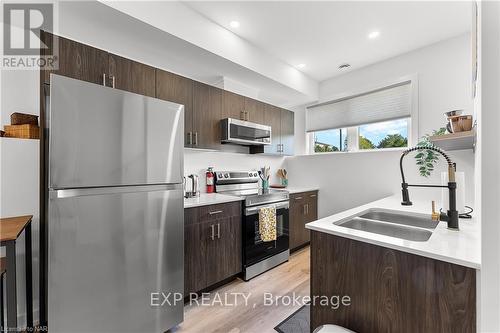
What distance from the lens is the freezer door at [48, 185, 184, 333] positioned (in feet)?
3.88

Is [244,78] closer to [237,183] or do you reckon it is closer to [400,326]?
[237,183]

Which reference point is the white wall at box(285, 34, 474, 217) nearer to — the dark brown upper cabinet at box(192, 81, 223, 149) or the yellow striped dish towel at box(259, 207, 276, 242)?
the yellow striped dish towel at box(259, 207, 276, 242)

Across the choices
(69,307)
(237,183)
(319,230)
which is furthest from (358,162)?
(69,307)

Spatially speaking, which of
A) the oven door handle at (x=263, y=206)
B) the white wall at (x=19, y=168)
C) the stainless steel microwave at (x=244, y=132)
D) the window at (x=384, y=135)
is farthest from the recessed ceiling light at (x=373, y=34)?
the white wall at (x=19, y=168)

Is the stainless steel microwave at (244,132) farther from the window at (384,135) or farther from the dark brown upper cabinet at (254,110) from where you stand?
the window at (384,135)

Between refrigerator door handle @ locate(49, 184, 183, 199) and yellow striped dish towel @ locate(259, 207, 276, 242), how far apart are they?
1184 millimetres

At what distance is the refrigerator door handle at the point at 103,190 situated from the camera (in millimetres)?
1179

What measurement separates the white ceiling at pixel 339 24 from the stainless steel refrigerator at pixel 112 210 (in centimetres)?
121

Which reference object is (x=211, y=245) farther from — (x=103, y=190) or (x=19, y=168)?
(x=19, y=168)

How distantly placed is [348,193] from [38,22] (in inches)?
150

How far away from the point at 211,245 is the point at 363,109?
9.03 feet

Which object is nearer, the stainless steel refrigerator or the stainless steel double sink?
the stainless steel refrigerator

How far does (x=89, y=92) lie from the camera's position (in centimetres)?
126

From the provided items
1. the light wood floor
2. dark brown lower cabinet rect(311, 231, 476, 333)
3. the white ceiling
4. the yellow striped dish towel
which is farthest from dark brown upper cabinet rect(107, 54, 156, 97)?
the light wood floor
